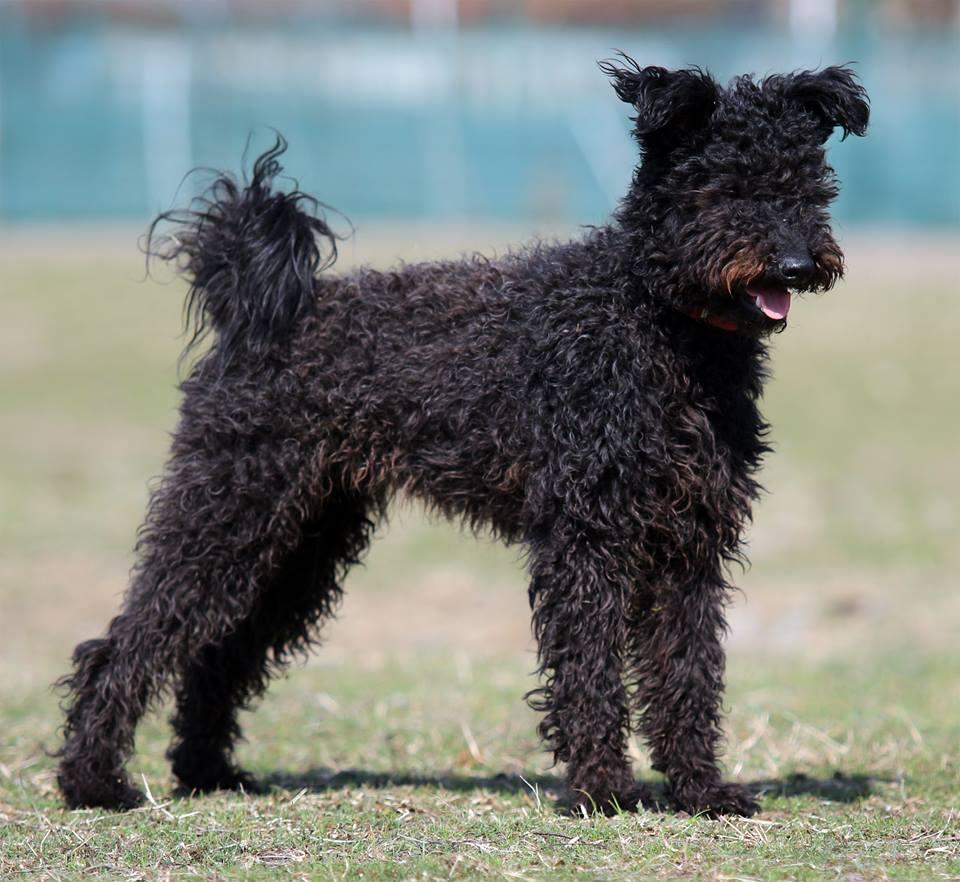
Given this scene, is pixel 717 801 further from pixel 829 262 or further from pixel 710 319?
pixel 829 262

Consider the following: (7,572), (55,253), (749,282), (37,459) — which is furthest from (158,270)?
(749,282)

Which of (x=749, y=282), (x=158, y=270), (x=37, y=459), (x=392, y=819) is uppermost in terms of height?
(x=158, y=270)

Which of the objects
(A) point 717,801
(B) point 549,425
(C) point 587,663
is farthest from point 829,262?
(A) point 717,801

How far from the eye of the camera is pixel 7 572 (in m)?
13.1

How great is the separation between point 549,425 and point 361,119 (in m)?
21.5

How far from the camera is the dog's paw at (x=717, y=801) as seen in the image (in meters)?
6.09

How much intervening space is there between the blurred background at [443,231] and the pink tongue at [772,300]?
5.57 meters

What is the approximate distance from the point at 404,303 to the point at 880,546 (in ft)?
28.2

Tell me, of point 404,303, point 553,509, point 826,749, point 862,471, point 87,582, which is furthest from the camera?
point 862,471

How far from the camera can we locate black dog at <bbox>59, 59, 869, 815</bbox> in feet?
18.7

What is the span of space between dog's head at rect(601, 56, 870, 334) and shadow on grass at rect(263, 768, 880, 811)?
2210mm

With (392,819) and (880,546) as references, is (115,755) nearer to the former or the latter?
(392,819)

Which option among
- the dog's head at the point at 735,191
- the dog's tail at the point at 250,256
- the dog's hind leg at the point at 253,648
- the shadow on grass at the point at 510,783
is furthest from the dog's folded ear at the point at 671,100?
the shadow on grass at the point at 510,783

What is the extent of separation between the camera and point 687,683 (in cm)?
616
